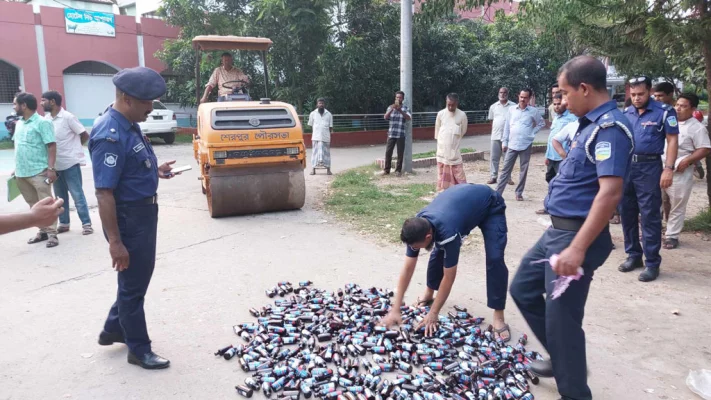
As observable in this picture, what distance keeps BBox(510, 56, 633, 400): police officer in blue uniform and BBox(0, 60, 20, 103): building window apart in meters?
20.0

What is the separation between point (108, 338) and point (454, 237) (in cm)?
247

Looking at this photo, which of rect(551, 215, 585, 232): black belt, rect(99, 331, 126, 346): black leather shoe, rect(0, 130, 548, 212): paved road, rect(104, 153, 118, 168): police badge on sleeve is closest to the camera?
rect(551, 215, 585, 232): black belt

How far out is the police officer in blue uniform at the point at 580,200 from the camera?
8.35ft

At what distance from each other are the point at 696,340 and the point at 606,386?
108 centimetres

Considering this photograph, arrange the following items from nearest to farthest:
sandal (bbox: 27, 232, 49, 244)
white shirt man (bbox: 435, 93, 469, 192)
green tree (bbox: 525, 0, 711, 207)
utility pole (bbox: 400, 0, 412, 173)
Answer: green tree (bbox: 525, 0, 711, 207), sandal (bbox: 27, 232, 49, 244), white shirt man (bbox: 435, 93, 469, 192), utility pole (bbox: 400, 0, 412, 173)

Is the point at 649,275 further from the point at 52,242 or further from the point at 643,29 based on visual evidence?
the point at 52,242

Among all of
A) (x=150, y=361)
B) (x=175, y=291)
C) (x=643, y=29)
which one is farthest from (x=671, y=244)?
(x=150, y=361)

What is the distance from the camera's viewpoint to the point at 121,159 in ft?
10.3

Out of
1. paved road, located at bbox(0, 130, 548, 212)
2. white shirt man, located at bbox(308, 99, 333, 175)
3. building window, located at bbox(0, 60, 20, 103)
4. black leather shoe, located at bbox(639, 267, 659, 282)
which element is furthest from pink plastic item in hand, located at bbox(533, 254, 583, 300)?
building window, located at bbox(0, 60, 20, 103)

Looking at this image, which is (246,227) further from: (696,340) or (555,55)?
(555,55)

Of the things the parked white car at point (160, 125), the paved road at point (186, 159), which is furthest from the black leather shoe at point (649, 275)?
the parked white car at point (160, 125)

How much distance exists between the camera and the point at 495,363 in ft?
11.1

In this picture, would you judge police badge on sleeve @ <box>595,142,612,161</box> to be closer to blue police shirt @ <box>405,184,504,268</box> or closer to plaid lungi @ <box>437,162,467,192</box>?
blue police shirt @ <box>405,184,504,268</box>

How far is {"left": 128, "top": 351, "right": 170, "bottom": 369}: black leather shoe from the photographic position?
338 centimetres
